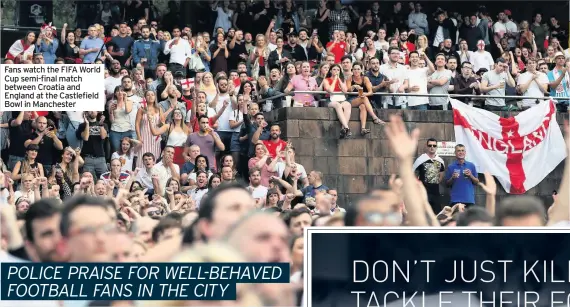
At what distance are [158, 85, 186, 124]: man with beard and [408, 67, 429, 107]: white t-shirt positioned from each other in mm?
3289

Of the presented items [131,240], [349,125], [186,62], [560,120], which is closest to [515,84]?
[560,120]

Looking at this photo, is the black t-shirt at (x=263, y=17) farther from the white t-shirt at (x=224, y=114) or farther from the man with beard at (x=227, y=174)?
the man with beard at (x=227, y=174)

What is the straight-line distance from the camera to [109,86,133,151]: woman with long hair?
58.7ft

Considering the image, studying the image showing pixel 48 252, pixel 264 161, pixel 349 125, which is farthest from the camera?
pixel 349 125

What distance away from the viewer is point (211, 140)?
17.8 metres

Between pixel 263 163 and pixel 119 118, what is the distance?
2245 mm

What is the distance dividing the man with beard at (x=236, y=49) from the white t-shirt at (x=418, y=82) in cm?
260

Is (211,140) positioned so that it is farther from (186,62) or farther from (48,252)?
(48,252)

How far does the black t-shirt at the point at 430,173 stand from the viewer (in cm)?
1662

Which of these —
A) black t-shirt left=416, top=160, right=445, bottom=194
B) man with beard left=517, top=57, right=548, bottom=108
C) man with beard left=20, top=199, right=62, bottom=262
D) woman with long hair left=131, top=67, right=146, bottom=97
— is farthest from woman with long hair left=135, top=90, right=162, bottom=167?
man with beard left=517, top=57, right=548, bottom=108

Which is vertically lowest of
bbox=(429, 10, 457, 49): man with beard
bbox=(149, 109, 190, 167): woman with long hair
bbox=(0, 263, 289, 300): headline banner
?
bbox=(0, 263, 289, 300): headline banner

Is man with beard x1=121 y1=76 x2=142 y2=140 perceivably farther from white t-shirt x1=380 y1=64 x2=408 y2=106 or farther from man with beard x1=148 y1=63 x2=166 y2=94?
white t-shirt x1=380 y1=64 x2=408 y2=106

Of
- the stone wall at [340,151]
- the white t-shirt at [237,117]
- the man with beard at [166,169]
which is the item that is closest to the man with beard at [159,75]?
the white t-shirt at [237,117]

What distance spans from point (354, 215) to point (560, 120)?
7797 mm
